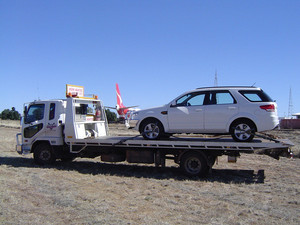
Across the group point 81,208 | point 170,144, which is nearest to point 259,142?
point 170,144

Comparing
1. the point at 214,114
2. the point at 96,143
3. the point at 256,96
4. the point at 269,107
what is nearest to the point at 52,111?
the point at 96,143

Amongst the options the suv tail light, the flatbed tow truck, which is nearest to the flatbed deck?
the flatbed tow truck

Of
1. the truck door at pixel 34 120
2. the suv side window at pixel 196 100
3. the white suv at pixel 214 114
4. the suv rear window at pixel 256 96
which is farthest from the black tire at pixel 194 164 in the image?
the truck door at pixel 34 120

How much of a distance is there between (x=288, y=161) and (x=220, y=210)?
7.73 m

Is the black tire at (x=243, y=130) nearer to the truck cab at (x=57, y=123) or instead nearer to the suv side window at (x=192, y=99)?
the suv side window at (x=192, y=99)

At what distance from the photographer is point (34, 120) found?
1220 cm

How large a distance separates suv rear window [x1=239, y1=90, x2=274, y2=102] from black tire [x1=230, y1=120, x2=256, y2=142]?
694mm

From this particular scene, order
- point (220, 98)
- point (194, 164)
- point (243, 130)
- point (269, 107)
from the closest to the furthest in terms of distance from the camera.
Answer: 1. point (269, 107)
2. point (243, 130)
3. point (220, 98)
4. point (194, 164)

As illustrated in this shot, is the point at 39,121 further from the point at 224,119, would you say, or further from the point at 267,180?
the point at 267,180

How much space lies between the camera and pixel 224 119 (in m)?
9.60

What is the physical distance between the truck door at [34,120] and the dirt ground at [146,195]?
1.22 m

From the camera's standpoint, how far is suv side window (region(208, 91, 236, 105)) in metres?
9.73

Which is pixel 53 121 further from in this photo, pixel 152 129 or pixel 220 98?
pixel 220 98

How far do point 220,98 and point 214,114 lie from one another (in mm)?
554
